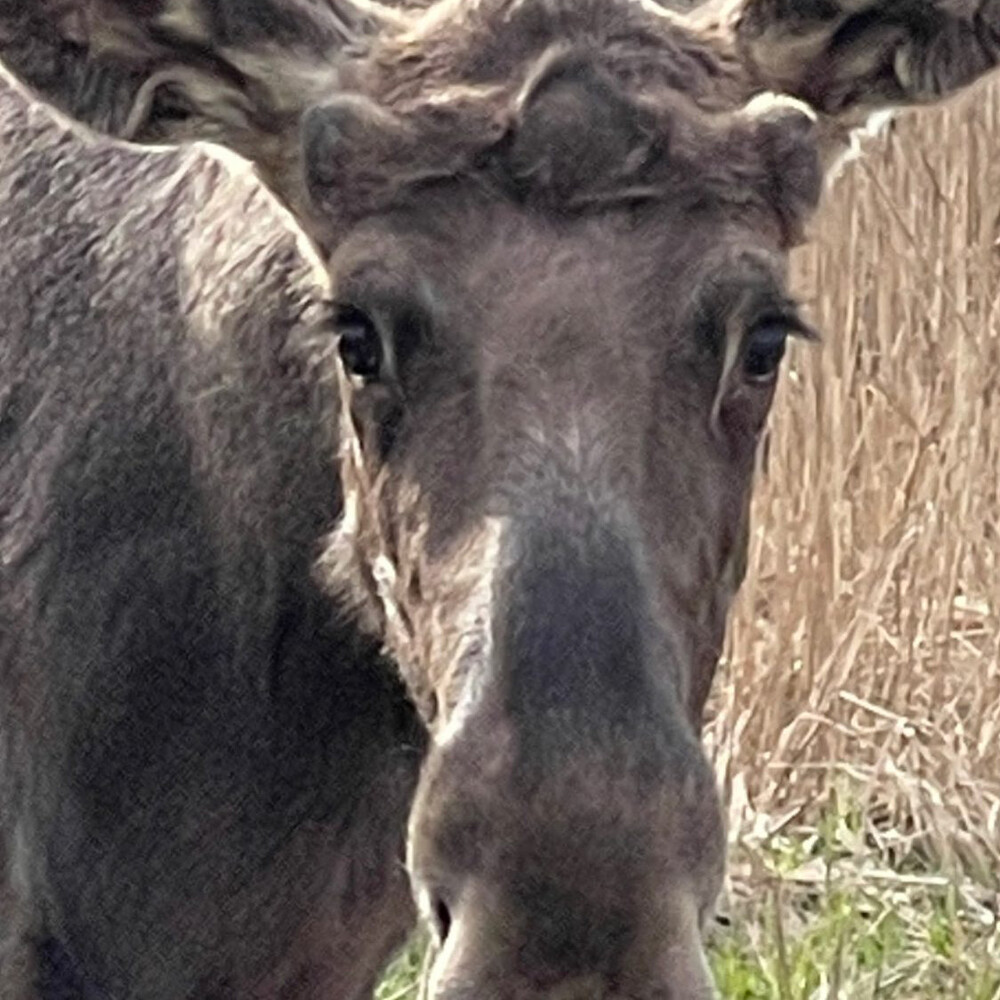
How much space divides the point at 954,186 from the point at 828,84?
10.6 feet

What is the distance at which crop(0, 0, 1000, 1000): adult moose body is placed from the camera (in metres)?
3.29

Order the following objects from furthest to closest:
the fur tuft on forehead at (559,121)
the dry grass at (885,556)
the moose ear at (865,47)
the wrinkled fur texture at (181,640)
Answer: the dry grass at (885,556), the wrinkled fur texture at (181,640), the moose ear at (865,47), the fur tuft on forehead at (559,121)

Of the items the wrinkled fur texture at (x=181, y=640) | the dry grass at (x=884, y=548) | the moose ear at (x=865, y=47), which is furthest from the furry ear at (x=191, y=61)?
the dry grass at (x=884, y=548)

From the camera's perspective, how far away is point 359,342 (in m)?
3.68

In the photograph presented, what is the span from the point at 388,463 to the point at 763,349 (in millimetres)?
422

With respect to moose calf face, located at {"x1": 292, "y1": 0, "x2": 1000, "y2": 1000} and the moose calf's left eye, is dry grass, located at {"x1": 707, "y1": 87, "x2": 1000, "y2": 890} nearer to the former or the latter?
moose calf face, located at {"x1": 292, "y1": 0, "x2": 1000, "y2": 1000}

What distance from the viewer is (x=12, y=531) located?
448cm

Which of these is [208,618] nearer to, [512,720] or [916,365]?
[512,720]

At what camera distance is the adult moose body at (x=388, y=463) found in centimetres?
329

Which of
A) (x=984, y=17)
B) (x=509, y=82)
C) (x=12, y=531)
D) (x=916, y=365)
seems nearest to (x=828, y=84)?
(x=984, y=17)

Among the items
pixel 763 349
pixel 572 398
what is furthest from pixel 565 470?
pixel 763 349

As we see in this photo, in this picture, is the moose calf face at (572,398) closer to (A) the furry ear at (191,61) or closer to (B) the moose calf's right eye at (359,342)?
(B) the moose calf's right eye at (359,342)

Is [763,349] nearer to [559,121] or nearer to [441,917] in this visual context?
[559,121]

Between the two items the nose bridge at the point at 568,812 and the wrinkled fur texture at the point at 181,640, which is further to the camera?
the wrinkled fur texture at the point at 181,640
